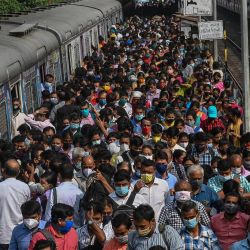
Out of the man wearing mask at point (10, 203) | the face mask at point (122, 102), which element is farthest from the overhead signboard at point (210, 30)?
the man wearing mask at point (10, 203)

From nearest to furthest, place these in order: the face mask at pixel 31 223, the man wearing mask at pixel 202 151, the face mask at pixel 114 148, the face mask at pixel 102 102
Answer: the face mask at pixel 31 223, the man wearing mask at pixel 202 151, the face mask at pixel 114 148, the face mask at pixel 102 102

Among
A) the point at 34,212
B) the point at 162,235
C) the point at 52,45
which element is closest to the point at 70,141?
the point at 34,212

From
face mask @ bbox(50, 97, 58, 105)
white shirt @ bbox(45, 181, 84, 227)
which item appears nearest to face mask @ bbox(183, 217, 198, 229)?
white shirt @ bbox(45, 181, 84, 227)

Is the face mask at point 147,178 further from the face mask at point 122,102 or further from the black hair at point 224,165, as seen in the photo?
the face mask at point 122,102

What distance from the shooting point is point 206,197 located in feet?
26.1

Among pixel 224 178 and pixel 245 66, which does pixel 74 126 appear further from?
pixel 245 66

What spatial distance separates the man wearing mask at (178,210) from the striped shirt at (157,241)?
604mm

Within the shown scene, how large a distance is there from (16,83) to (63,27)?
8.71 metres

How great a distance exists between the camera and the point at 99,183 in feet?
26.5

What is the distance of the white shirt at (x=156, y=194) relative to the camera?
7980mm

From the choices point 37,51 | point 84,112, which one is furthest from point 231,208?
point 37,51

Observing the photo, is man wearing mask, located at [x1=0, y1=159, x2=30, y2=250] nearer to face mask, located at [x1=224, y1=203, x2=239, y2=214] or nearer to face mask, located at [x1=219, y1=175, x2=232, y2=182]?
face mask, located at [x1=219, y1=175, x2=232, y2=182]

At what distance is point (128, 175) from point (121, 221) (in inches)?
52.8

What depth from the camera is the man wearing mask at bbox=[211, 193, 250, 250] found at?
705 cm
